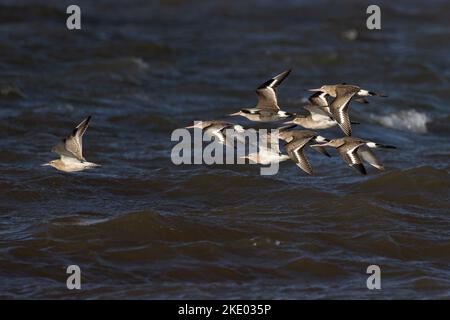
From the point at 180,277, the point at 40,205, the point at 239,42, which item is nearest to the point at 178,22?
the point at 239,42

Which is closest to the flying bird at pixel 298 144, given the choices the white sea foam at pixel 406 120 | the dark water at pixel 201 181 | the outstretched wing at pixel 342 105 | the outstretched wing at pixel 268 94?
the outstretched wing at pixel 342 105

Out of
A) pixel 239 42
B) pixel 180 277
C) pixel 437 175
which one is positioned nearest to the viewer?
pixel 180 277

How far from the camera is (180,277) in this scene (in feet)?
26.0

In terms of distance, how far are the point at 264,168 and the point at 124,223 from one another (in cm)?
237

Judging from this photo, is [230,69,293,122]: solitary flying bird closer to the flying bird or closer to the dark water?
the flying bird

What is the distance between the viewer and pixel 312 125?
9688 mm

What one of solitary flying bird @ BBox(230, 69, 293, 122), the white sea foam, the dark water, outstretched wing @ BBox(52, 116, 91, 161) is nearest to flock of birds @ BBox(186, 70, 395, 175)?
solitary flying bird @ BBox(230, 69, 293, 122)

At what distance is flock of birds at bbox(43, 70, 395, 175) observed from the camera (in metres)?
8.83

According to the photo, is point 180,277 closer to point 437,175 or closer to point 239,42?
point 437,175

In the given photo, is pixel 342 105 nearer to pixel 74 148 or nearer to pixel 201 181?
pixel 201 181

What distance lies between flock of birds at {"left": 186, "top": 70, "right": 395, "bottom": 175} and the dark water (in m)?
0.51

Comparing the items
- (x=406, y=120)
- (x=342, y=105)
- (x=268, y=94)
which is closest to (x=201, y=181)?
(x=268, y=94)

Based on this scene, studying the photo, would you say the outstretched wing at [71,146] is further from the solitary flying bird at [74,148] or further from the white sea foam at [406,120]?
the white sea foam at [406,120]

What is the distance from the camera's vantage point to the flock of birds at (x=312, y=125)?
29.5 ft
